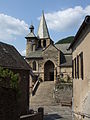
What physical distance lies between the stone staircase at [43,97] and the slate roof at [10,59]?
29.7 feet

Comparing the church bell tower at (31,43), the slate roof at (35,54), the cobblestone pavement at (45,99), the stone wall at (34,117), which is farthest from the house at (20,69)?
the church bell tower at (31,43)

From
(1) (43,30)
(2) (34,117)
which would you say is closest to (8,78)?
(2) (34,117)

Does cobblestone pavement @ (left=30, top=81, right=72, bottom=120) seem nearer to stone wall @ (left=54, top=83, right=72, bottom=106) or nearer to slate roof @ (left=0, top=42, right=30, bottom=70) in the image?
stone wall @ (left=54, top=83, right=72, bottom=106)

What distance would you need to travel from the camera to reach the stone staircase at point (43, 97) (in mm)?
36250

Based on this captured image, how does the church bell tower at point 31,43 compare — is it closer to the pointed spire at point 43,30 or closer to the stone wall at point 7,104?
the pointed spire at point 43,30

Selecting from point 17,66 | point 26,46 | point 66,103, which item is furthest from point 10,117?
point 26,46

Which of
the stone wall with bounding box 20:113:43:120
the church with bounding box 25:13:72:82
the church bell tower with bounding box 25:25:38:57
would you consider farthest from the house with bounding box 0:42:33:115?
the church bell tower with bounding box 25:25:38:57

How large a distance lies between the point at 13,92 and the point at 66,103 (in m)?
23.4

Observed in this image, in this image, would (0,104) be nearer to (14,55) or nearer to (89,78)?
(89,78)

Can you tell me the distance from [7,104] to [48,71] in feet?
140

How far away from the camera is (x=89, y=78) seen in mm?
12000

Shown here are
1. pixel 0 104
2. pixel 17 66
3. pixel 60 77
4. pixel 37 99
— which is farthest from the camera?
pixel 60 77

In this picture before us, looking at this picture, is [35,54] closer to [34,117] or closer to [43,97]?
[43,97]

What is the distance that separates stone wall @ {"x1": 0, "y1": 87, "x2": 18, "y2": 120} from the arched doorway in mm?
40807
